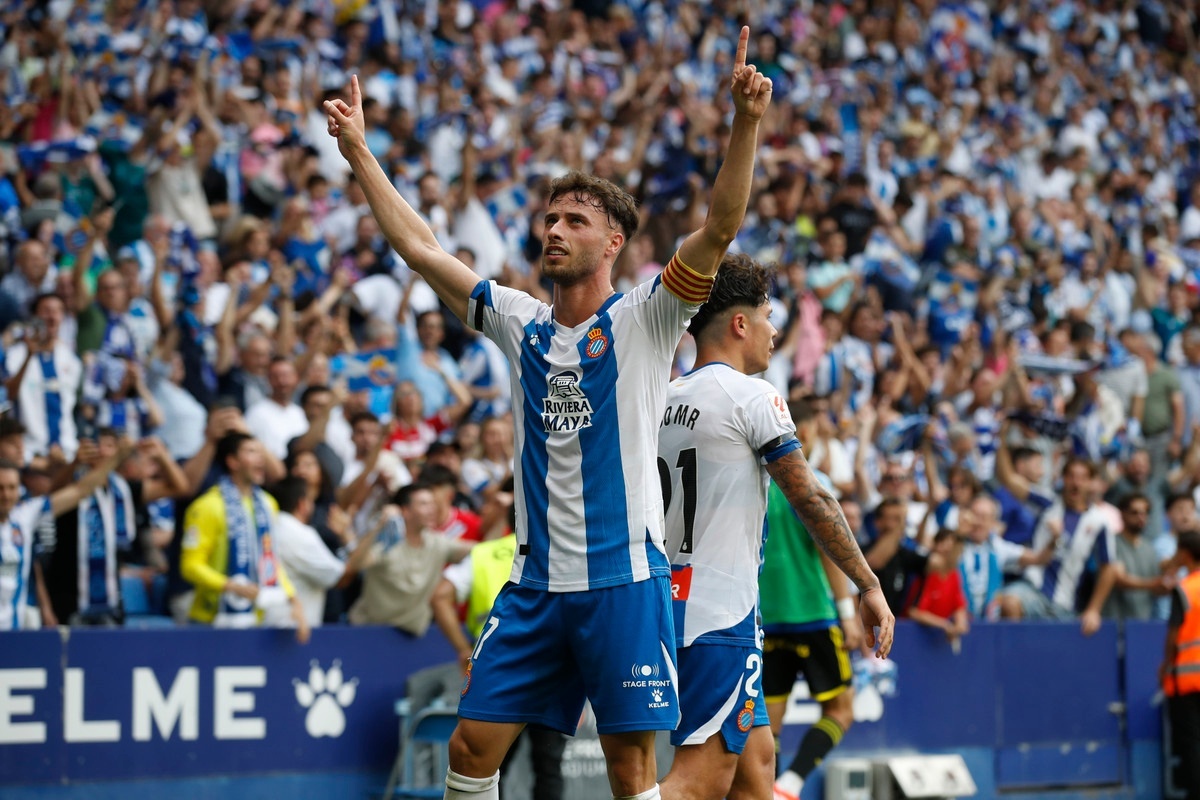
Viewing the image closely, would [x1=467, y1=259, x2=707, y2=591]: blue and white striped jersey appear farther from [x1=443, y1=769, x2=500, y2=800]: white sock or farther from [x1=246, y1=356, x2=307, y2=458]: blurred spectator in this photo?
[x1=246, y1=356, x2=307, y2=458]: blurred spectator

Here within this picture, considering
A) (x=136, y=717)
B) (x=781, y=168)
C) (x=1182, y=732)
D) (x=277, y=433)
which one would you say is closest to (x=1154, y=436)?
(x=781, y=168)

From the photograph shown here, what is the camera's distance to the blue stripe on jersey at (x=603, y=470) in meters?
5.12

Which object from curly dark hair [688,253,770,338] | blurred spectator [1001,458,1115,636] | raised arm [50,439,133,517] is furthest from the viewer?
blurred spectator [1001,458,1115,636]

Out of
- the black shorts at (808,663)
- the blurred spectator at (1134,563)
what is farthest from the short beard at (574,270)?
the blurred spectator at (1134,563)

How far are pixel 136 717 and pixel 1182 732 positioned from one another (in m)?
6.69

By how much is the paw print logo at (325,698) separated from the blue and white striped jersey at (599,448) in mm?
4641

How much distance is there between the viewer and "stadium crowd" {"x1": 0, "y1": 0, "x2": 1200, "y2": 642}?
10211 millimetres

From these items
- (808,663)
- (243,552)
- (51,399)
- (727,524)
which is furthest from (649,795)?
(51,399)

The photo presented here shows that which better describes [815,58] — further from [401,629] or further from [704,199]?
[401,629]

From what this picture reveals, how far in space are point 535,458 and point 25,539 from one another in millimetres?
4746

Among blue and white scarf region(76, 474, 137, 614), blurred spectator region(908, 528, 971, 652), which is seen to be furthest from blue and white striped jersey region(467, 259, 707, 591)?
blurred spectator region(908, 528, 971, 652)

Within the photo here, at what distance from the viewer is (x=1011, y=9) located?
86.3 ft

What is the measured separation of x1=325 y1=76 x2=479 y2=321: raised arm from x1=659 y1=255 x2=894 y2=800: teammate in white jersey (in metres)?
1.06

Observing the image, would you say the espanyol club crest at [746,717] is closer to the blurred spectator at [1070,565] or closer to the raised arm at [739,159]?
the raised arm at [739,159]
